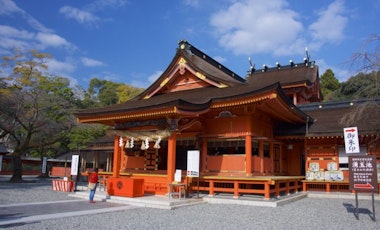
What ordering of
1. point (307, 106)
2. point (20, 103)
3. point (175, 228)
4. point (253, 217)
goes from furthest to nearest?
point (20, 103)
point (307, 106)
point (253, 217)
point (175, 228)

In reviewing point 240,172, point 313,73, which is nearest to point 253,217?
point 240,172

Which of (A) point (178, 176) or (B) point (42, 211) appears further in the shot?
(A) point (178, 176)

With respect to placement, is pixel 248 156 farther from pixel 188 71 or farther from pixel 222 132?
pixel 188 71

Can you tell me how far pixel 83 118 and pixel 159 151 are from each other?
15.9 feet

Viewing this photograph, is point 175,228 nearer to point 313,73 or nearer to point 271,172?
point 271,172

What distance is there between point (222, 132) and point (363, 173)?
637 cm

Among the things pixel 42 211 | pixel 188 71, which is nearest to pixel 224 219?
pixel 42 211

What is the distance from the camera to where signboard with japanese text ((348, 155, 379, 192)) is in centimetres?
901

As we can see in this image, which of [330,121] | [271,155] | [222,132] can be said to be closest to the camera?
[222,132]

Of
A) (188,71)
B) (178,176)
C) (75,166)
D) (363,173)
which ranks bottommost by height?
(178,176)

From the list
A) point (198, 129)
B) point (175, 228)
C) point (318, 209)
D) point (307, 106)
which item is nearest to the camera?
point (175, 228)

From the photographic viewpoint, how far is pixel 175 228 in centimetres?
757

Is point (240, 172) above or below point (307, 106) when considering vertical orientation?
below

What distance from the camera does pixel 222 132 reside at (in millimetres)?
14328
